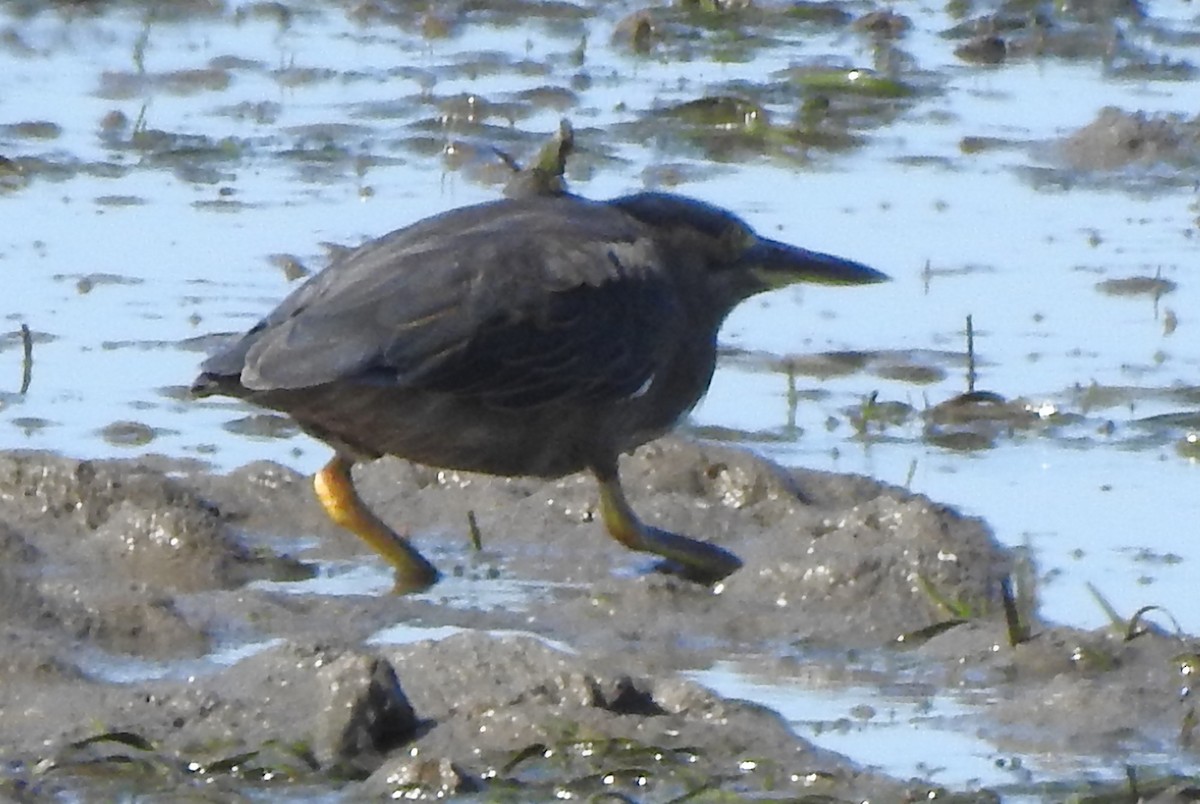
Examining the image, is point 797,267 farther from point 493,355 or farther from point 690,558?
point 493,355

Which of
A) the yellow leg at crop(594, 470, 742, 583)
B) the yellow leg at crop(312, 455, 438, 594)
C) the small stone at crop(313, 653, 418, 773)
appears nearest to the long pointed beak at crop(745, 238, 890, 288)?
the yellow leg at crop(594, 470, 742, 583)

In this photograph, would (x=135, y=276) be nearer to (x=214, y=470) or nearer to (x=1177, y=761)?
(x=214, y=470)

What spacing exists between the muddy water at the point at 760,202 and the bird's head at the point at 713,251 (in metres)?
0.50

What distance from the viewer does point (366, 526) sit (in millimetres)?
6824

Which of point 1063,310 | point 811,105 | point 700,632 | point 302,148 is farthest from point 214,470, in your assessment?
point 811,105

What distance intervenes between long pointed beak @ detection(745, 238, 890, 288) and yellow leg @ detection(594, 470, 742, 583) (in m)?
0.71

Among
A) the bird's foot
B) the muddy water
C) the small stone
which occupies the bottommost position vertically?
the bird's foot

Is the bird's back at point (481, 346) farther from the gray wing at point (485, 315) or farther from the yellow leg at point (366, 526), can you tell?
the yellow leg at point (366, 526)

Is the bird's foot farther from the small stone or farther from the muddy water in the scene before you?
the small stone

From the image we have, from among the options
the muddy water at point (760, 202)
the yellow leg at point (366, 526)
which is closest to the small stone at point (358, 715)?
the muddy water at point (760, 202)

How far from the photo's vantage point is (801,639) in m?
6.33

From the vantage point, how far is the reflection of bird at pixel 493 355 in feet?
21.1

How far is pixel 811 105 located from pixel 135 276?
3049 mm

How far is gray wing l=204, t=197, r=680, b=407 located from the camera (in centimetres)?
641
